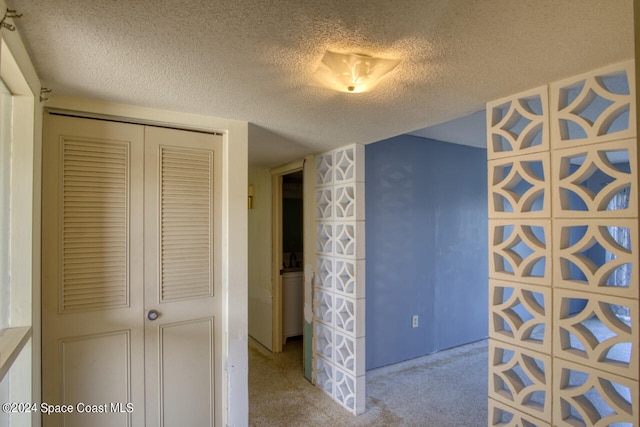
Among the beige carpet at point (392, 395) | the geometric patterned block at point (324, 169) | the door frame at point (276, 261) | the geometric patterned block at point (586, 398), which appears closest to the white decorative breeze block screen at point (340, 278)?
the geometric patterned block at point (324, 169)

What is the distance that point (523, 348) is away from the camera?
156cm

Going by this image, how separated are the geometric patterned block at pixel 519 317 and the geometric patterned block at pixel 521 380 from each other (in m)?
0.04

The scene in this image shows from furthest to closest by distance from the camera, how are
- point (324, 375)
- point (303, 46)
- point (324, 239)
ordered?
point (324, 239) < point (324, 375) < point (303, 46)

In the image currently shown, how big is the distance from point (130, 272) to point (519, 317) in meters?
2.00

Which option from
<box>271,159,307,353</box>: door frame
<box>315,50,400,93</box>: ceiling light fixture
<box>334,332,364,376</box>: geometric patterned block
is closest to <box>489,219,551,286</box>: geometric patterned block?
<box>315,50,400,93</box>: ceiling light fixture

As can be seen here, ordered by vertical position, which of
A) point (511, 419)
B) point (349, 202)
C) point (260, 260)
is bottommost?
point (511, 419)

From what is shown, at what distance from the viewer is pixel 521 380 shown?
63.1 inches

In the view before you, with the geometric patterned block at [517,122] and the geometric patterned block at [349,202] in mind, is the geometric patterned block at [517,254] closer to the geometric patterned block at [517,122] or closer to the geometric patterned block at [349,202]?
the geometric patterned block at [517,122]

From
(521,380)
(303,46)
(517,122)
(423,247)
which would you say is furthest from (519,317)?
(423,247)

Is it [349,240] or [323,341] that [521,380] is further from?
[323,341]

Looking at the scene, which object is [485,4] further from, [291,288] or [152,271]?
[291,288]

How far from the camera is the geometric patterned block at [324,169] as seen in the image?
2985 millimetres

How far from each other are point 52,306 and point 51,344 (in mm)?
185

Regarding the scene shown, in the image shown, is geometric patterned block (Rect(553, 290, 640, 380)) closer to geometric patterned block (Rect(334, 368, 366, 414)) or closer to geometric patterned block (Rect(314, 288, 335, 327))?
geometric patterned block (Rect(334, 368, 366, 414))
